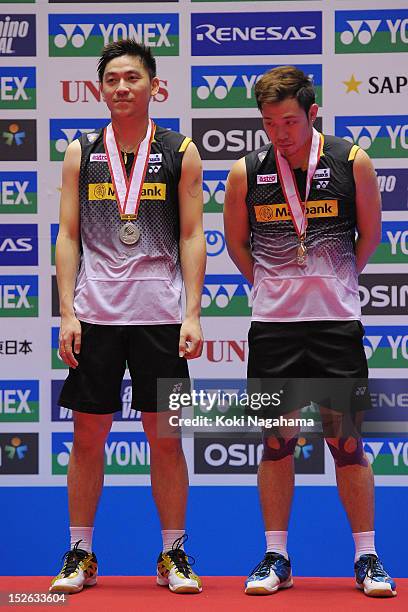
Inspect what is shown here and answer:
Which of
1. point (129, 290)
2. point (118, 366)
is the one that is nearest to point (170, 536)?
point (118, 366)

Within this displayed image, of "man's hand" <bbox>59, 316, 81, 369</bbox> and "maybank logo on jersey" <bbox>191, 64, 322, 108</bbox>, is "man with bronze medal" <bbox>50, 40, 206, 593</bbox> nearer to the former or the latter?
"man's hand" <bbox>59, 316, 81, 369</bbox>

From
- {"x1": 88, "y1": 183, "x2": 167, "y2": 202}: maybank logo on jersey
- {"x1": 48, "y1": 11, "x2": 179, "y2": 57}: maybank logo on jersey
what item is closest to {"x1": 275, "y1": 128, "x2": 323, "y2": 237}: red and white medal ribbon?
{"x1": 88, "y1": 183, "x2": 167, "y2": 202}: maybank logo on jersey

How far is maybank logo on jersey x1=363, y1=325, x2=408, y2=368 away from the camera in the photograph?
4367 millimetres

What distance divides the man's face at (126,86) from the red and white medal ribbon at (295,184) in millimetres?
484

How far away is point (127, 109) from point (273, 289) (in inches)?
29.5

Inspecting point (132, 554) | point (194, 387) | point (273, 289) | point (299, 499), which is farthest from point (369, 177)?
point (132, 554)

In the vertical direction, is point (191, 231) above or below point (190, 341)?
above

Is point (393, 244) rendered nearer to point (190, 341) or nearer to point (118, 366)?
point (190, 341)

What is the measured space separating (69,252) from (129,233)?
8.3 inches

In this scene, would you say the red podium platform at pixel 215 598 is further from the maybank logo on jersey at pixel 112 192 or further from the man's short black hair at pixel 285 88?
the man's short black hair at pixel 285 88

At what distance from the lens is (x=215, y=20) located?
4359 mm

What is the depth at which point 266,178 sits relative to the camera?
313 cm

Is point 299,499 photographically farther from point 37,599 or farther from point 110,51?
point 110,51

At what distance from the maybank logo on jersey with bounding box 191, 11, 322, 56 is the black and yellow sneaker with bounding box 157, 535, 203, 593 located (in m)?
2.29
